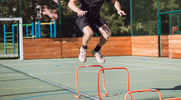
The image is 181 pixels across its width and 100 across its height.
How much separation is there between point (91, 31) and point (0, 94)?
8.50 feet

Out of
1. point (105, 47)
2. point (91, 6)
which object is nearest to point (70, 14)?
point (105, 47)

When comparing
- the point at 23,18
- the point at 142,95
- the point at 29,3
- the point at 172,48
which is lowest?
→ the point at 142,95

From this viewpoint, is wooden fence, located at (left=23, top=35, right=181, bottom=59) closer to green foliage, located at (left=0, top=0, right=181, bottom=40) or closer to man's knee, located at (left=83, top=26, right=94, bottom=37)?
green foliage, located at (left=0, top=0, right=181, bottom=40)

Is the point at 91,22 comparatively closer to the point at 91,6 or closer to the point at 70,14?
the point at 91,6

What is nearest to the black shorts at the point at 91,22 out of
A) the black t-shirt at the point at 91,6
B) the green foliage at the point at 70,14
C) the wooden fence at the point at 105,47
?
the black t-shirt at the point at 91,6

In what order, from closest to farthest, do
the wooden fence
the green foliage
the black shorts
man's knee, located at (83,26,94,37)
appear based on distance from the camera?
man's knee, located at (83,26,94,37) < the black shorts < the wooden fence < the green foliage

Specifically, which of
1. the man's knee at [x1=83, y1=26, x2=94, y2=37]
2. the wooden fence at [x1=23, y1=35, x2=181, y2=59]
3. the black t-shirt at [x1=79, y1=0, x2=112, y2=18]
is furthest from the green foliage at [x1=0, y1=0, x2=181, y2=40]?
the man's knee at [x1=83, y1=26, x2=94, y2=37]

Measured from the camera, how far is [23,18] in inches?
661

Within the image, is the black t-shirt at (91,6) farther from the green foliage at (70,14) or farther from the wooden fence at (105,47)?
the green foliage at (70,14)

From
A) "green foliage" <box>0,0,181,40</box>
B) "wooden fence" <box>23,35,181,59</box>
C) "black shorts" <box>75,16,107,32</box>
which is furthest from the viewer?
"green foliage" <box>0,0,181,40</box>

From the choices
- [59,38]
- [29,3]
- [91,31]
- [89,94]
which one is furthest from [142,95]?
[29,3]

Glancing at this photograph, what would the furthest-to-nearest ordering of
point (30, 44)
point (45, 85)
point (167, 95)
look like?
point (30, 44)
point (45, 85)
point (167, 95)

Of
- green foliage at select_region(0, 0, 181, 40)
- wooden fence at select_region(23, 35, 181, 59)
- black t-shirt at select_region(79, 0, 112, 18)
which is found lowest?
wooden fence at select_region(23, 35, 181, 59)

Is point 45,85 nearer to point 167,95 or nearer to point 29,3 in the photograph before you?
point 167,95
